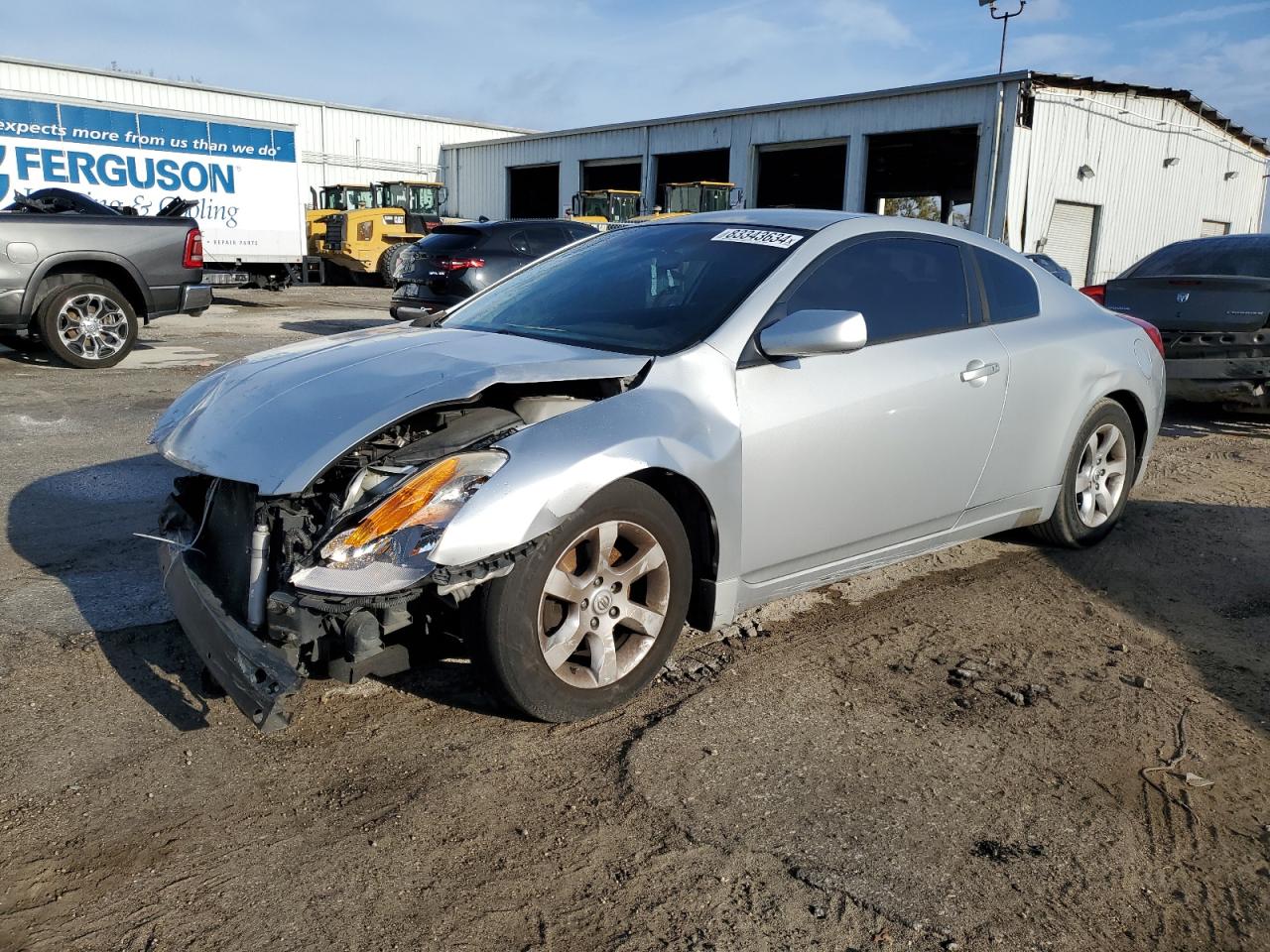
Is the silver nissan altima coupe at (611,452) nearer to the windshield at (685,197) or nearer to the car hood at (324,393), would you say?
the car hood at (324,393)

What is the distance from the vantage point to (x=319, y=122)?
1460 inches

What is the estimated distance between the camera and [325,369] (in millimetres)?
3293

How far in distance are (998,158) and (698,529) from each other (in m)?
20.9

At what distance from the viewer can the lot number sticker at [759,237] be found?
3.80 m

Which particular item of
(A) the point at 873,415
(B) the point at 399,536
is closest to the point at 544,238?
(A) the point at 873,415

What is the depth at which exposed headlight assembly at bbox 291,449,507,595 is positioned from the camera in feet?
8.81

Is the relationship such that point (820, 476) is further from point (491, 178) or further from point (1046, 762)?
point (491, 178)

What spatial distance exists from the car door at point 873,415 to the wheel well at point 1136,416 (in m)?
1.18

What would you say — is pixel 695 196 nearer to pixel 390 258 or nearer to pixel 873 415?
pixel 390 258

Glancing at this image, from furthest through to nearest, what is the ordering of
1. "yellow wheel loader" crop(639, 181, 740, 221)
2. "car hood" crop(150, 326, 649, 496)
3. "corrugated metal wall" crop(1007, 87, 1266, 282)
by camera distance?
"yellow wheel loader" crop(639, 181, 740, 221) → "corrugated metal wall" crop(1007, 87, 1266, 282) → "car hood" crop(150, 326, 649, 496)

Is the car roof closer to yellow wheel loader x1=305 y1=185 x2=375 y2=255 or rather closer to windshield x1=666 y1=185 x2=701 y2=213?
windshield x1=666 y1=185 x2=701 y2=213

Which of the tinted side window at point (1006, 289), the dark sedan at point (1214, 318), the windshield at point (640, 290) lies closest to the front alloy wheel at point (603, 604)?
the windshield at point (640, 290)

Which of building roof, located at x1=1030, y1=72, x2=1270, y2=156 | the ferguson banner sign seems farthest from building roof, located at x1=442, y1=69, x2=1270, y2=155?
the ferguson banner sign

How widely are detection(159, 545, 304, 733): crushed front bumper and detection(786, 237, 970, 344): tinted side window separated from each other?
2.07 metres
